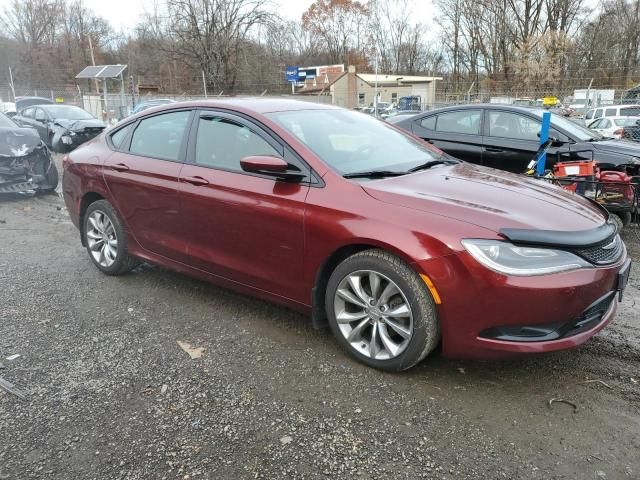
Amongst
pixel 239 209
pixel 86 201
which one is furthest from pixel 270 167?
pixel 86 201

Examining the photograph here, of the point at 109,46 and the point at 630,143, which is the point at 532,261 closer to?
the point at 630,143

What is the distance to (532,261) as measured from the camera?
260 centimetres

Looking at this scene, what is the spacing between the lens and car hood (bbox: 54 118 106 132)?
14438mm

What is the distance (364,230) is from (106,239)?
2.88 metres

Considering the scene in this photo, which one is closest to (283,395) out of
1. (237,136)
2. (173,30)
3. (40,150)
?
(237,136)

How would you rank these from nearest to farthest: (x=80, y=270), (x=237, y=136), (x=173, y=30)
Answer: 1. (x=237, y=136)
2. (x=80, y=270)
3. (x=173, y=30)

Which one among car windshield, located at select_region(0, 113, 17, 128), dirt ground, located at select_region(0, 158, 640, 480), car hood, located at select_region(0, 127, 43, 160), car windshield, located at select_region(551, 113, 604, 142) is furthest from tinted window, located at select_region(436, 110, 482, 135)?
car windshield, located at select_region(0, 113, 17, 128)

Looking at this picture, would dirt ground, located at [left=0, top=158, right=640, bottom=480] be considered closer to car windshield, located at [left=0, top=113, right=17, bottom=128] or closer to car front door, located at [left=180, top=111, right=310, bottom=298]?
car front door, located at [left=180, top=111, right=310, bottom=298]

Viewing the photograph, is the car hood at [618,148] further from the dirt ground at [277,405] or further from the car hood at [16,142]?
the car hood at [16,142]

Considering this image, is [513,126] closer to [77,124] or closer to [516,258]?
[516,258]

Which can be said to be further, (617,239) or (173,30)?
(173,30)

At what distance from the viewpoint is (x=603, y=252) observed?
9.21 ft

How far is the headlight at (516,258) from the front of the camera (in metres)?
2.57

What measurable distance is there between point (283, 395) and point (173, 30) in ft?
140
